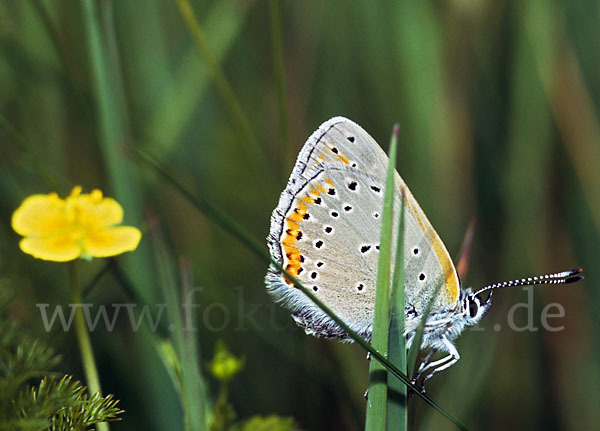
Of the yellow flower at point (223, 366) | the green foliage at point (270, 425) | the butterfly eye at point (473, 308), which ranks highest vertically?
the butterfly eye at point (473, 308)

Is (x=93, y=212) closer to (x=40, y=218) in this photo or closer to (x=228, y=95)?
(x=40, y=218)

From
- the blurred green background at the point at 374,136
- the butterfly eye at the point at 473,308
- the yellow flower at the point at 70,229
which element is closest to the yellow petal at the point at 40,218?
the yellow flower at the point at 70,229

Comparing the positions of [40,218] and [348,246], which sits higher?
[40,218]

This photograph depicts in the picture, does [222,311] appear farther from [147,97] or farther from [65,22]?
[65,22]

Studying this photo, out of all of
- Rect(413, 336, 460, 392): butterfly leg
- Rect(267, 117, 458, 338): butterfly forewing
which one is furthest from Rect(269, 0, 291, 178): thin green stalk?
Rect(413, 336, 460, 392): butterfly leg

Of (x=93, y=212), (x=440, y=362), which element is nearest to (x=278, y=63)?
(x=93, y=212)

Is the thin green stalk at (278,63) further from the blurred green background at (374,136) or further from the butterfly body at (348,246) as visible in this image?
the butterfly body at (348,246)
